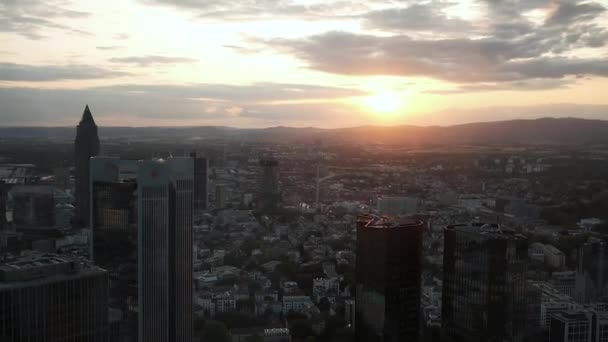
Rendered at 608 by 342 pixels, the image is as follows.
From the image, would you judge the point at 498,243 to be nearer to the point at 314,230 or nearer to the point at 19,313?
the point at 19,313

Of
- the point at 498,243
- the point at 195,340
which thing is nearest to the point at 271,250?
the point at 195,340

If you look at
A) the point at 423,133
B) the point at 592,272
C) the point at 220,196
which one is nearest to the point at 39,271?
the point at 592,272

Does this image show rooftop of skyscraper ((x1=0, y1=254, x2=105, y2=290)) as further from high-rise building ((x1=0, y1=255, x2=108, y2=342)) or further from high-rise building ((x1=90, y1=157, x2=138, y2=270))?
high-rise building ((x1=90, y1=157, x2=138, y2=270))

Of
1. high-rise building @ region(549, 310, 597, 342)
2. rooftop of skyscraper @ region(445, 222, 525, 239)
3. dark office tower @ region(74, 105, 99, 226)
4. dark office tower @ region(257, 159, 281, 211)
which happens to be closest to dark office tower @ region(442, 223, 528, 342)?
rooftop of skyscraper @ region(445, 222, 525, 239)

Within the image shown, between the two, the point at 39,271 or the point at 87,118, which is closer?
the point at 39,271

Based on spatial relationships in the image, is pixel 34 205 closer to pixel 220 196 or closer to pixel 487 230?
pixel 220 196

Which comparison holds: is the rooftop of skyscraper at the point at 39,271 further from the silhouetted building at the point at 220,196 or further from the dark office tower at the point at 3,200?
the silhouetted building at the point at 220,196

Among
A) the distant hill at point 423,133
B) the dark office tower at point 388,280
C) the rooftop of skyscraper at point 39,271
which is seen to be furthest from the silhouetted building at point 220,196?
the rooftop of skyscraper at point 39,271
